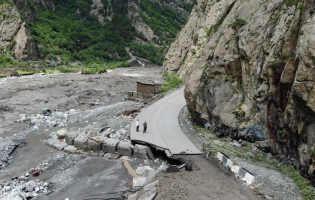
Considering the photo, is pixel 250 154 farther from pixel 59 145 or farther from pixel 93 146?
pixel 59 145

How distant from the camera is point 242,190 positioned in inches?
420

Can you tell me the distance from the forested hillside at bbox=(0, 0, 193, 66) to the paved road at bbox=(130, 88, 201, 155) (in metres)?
49.6

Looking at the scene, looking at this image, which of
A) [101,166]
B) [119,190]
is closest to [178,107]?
[101,166]

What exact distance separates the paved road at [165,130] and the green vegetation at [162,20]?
101510mm

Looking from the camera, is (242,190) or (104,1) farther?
(104,1)

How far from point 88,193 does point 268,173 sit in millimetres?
8327

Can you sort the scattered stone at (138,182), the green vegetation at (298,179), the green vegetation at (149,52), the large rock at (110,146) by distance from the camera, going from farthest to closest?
1. the green vegetation at (149,52)
2. the large rock at (110,146)
3. the scattered stone at (138,182)
4. the green vegetation at (298,179)

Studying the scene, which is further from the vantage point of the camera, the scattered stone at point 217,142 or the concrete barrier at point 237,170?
the scattered stone at point 217,142

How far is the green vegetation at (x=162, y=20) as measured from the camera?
124694 millimetres

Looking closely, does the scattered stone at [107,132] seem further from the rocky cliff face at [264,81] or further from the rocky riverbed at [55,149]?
the rocky cliff face at [264,81]

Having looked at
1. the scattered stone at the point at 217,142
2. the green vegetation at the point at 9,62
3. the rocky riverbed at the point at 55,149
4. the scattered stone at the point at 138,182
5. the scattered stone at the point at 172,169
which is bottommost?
the rocky riverbed at the point at 55,149

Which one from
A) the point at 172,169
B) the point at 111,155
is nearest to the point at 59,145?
the point at 111,155

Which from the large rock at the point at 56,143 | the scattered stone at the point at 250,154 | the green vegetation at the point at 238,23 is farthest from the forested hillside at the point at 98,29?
the scattered stone at the point at 250,154

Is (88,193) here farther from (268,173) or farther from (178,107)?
(178,107)
